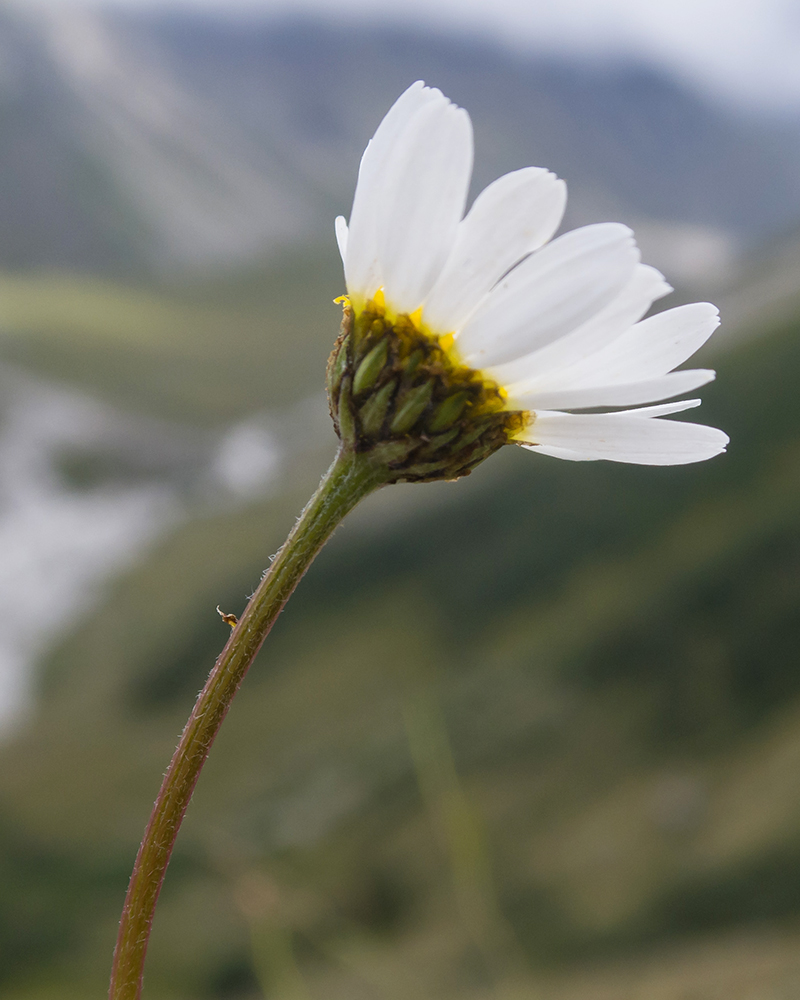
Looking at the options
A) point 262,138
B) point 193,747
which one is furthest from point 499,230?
point 262,138

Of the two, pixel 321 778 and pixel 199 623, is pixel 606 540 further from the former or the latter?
pixel 199 623

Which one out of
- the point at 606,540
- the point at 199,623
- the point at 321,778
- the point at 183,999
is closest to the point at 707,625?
the point at 606,540

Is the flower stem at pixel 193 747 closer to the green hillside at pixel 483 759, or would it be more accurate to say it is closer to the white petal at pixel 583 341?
the white petal at pixel 583 341

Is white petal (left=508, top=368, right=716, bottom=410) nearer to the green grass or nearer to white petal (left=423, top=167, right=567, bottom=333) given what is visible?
white petal (left=423, top=167, right=567, bottom=333)

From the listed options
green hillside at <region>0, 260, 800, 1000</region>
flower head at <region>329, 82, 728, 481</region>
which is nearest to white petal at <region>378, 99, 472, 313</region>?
flower head at <region>329, 82, 728, 481</region>

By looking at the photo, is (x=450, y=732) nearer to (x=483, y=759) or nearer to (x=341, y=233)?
(x=483, y=759)
